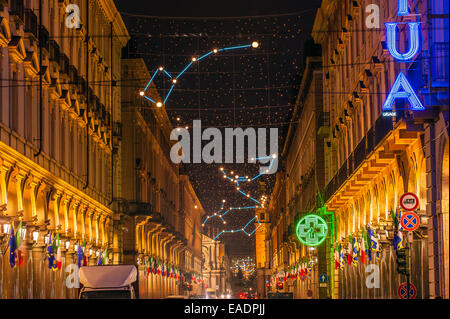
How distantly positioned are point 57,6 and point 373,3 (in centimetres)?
1329

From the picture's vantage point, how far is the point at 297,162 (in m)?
75.1

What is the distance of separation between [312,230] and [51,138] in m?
14.0

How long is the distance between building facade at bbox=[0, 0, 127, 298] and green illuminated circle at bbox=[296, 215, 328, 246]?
1059 cm

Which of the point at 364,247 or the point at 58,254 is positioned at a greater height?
the point at 364,247

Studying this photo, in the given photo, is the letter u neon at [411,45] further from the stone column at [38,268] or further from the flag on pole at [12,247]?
the stone column at [38,268]

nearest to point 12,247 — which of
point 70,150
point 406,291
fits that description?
point 406,291

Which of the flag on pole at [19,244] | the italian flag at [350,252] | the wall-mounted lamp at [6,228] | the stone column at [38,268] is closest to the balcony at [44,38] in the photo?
the stone column at [38,268]

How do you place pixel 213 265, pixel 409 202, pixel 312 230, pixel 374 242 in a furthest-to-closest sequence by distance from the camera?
pixel 213 265 → pixel 312 230 → pixel 374 242 → pixel 409 202

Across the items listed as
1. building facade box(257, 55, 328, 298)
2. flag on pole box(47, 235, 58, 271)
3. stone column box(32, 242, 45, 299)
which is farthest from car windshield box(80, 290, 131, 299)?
building facade box(257, 55, 328, 298)

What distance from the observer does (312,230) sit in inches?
1681

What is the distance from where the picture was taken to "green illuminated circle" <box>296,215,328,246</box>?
138 ft

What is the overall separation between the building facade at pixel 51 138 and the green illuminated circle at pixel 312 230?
34.7ft

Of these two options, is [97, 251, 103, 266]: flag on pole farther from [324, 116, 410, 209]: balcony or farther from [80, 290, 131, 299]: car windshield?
[80, 290, 131, 299]: car windshield

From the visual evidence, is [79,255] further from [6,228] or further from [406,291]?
[406,291]
